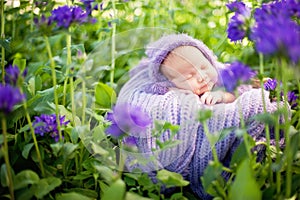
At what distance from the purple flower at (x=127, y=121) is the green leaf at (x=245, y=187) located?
318 millimetres

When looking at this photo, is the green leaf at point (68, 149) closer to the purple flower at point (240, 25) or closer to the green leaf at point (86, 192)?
the green leaf at point (86, 192)

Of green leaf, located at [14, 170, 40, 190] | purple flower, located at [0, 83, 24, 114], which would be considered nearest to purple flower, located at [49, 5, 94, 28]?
purple flower, located at [0, 83, 24, 114]

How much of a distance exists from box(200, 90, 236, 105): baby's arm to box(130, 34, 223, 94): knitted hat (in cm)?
9

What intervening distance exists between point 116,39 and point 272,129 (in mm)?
566

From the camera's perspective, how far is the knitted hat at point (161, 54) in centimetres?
143

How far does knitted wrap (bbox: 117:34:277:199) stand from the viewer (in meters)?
1.38

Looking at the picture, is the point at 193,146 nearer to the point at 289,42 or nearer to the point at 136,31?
the point at 136,31

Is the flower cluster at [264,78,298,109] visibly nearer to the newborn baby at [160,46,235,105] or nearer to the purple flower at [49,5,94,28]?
the newborn baby at [160,46,235,105]

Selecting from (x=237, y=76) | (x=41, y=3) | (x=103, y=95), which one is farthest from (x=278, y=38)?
(x=41, y=3)

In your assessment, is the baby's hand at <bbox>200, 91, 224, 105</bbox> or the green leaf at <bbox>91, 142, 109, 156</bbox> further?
the baby's hand at <bbox>200, 91, 224, 105</bbox>

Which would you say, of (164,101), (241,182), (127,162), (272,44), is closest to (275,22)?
(272,44)

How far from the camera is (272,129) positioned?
4.71 ft

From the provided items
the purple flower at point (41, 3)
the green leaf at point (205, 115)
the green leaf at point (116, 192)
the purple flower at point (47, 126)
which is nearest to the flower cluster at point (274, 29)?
the green leaf at point (205, 115)

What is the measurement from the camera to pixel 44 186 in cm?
123
